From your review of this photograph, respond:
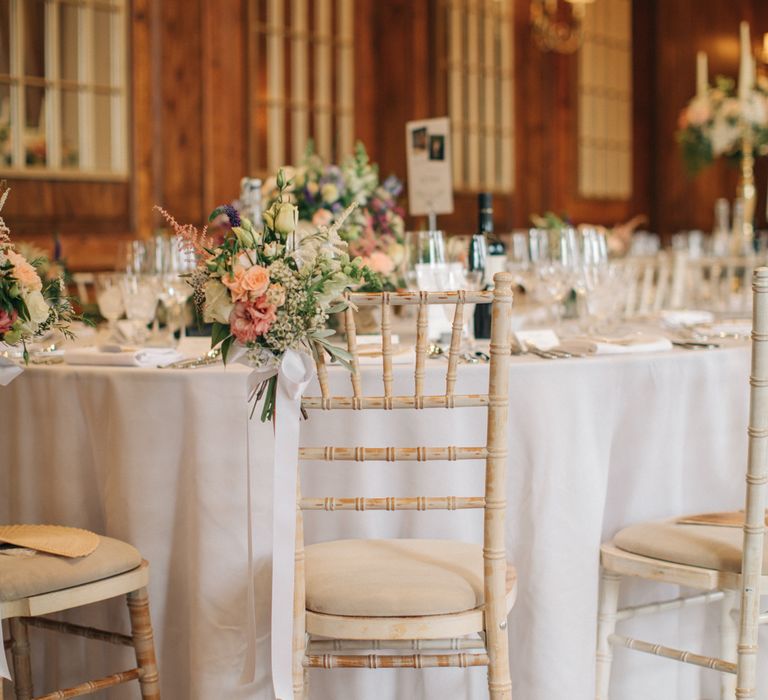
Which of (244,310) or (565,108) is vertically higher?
(565,108)

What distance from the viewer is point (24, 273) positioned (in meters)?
1.98

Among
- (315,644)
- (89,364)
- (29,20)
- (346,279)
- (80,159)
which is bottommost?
(315,644)

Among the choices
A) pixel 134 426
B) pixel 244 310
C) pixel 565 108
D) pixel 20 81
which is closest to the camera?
pixel 244 310

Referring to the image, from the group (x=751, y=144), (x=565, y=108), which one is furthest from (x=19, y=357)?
(x=565, y=108)

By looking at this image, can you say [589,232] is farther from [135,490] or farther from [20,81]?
[20,81]

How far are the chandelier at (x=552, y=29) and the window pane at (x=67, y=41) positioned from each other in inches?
143

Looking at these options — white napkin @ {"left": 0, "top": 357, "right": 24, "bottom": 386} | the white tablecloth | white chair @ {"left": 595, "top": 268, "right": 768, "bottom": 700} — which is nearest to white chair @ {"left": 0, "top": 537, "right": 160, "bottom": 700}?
the white tablecloth

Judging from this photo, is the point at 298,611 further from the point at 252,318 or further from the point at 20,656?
the point at 20,656

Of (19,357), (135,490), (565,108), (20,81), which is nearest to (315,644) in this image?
(135,490)

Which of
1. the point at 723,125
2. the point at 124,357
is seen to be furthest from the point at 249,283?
the point at 723,125

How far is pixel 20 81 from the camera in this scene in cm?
518

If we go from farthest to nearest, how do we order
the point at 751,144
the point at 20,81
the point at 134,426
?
the point at 751,144 → the point at 20,81 → the point at 134,426

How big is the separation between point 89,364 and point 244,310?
741 mm

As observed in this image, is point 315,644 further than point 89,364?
No
